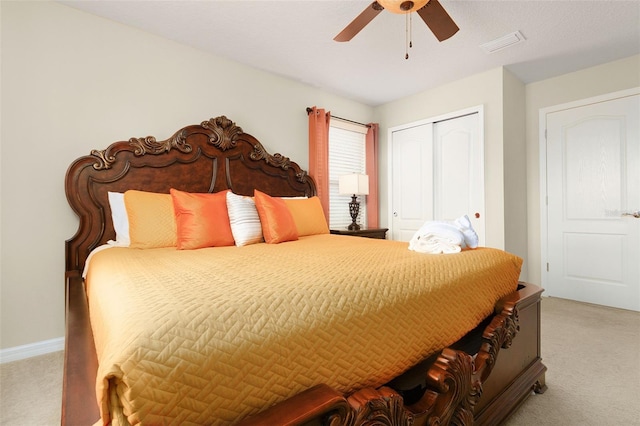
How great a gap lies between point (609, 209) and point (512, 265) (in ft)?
8.47

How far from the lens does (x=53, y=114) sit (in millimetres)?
2238

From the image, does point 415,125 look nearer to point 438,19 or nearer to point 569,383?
point 438,19

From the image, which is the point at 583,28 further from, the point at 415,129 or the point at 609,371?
the point at 609,371

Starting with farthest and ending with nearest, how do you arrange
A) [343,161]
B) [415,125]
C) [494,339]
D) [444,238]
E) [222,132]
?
1. [343,161]
2. [415,125]
3. [222,132]
4. [444,238]
5. [494,339]

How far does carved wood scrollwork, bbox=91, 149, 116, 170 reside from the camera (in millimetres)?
2336

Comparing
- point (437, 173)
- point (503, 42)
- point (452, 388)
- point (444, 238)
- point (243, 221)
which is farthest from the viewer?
point (437, 173)

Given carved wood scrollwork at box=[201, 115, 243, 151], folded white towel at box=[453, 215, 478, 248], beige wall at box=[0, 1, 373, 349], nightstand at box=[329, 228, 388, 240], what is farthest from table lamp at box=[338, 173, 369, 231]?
folded white towel at box=[453, 215, 478, 248]

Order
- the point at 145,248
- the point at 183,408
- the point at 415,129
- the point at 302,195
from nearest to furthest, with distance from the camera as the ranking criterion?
the point at 183,408, the point at 145,248, the point at 302,195, the point at 415,129

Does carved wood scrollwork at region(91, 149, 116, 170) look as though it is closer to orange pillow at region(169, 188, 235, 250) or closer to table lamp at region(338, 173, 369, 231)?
orange pillow at region(169, 188, 235, 250)

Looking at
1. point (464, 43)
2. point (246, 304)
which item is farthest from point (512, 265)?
point (464, 43)

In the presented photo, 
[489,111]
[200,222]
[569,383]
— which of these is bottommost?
[569,383]

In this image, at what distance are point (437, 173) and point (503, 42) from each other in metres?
1.55

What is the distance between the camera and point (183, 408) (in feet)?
1.90

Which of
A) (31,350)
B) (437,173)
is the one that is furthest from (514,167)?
(31,350)
